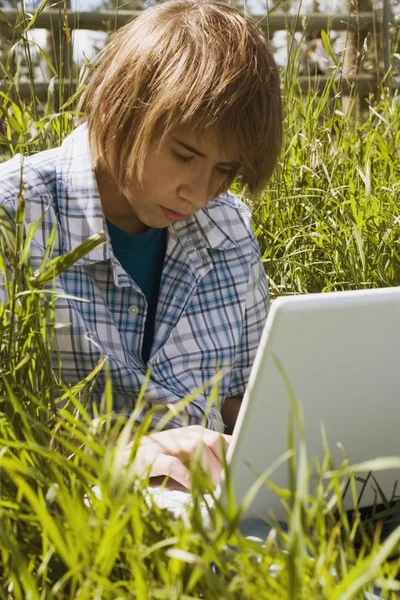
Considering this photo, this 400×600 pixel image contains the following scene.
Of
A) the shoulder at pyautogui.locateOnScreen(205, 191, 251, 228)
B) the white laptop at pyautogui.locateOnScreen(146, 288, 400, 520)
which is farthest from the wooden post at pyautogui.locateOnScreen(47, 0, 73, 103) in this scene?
the white laptop at pyautogui.locateOnScreen(146, 288, 400, 520)

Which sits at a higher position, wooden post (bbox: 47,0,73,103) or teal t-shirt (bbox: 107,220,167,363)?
wooden post (bbox: 47,0,73,103)

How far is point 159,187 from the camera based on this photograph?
149cm

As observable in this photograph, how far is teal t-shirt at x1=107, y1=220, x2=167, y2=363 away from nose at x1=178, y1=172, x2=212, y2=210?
0.19m

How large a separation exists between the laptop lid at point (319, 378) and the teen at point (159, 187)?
0.59 meters

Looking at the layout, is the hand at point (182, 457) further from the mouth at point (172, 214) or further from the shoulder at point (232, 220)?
the shoulder at point (232, 220)

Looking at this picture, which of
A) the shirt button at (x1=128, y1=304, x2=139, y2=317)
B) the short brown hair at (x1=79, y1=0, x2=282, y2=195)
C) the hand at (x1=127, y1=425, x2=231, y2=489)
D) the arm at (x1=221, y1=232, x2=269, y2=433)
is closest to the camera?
the hand at (x1=127, y1=425, x2=231, y2=489)

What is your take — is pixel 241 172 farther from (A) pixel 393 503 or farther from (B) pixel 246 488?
(B) pixel 246 488

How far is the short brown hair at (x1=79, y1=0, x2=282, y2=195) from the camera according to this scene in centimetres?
145

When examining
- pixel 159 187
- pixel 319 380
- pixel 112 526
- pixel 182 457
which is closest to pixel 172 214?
pixel 159 187

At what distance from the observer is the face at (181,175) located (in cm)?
146

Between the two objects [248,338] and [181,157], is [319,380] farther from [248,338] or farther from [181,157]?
[248,338]

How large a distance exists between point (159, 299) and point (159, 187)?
234 mm

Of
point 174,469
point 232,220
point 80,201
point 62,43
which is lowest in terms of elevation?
point 174,469

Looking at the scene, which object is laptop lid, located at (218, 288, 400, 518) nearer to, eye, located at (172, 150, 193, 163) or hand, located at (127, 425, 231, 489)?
hand, located at (127, 425, 231, 489)
